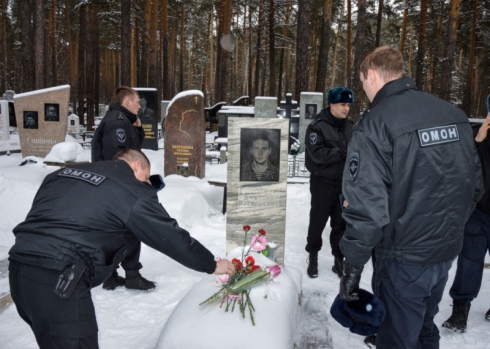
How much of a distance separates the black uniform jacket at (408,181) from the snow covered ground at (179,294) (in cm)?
102

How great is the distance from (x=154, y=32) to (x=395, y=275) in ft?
61.3

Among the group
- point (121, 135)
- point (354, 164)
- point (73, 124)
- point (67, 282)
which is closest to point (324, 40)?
point (73, 124)

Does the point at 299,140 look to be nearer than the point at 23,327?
No

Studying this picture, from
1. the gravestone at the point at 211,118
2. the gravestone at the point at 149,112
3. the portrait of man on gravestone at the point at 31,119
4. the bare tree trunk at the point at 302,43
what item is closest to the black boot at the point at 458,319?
the portrait of man on gravestone at the point at 31,119

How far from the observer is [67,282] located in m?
1.81

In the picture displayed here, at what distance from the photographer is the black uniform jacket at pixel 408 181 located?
1.94 m

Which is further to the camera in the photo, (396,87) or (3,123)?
(3,123)

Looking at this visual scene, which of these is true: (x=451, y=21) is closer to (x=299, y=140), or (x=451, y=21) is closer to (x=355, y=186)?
(x=299, y=140)

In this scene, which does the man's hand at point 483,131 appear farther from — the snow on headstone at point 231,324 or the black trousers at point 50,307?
the black trousers at point 50,307

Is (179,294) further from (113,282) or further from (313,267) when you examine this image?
(313,267)

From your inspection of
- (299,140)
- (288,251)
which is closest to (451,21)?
(299,140)

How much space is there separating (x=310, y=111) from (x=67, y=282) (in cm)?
1311

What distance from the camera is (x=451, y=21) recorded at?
1426 centimetres

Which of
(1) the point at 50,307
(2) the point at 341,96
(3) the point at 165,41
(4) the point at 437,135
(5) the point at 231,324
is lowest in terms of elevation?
(5) the point at 231,324
